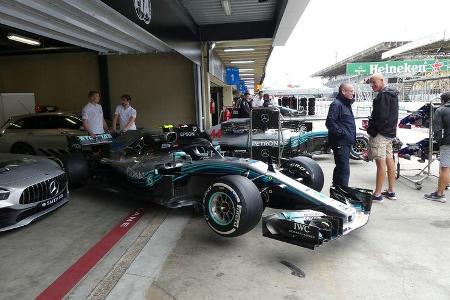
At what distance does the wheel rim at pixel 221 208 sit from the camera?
3598 mm

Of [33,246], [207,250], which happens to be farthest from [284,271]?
[33,246]

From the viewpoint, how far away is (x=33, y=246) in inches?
151

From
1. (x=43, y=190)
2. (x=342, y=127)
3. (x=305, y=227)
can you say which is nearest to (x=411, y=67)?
(x=342, y=127)

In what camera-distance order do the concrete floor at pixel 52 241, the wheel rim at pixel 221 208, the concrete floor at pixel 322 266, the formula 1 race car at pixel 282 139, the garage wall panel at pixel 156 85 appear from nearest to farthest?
the concrete floor at pixel 322 266
the concrete floor at pixel 52 241
the wheel rim at pixel 221 208
the formula 1 race car at pixel 282 139
the garage wall panel at pixel 156 85

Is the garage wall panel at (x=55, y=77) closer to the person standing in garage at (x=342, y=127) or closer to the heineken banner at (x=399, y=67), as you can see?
the person standing in garage at (x=342, y=127)

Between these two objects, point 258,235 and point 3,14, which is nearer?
point 258,235

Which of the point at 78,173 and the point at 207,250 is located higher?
the point at 78,173

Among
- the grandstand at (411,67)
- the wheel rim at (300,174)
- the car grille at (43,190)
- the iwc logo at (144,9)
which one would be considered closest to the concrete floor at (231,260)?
the car grille at (43,190)

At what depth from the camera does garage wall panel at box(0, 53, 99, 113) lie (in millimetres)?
11977

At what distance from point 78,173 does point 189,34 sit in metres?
4.55

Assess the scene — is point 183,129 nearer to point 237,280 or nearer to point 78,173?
point 78,173

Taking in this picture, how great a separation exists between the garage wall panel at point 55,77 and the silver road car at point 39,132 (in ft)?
11.8

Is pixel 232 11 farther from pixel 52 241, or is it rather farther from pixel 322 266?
pixel 322 266

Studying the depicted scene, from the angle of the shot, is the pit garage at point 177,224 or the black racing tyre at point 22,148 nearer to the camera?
the pit garage at point 177,224
